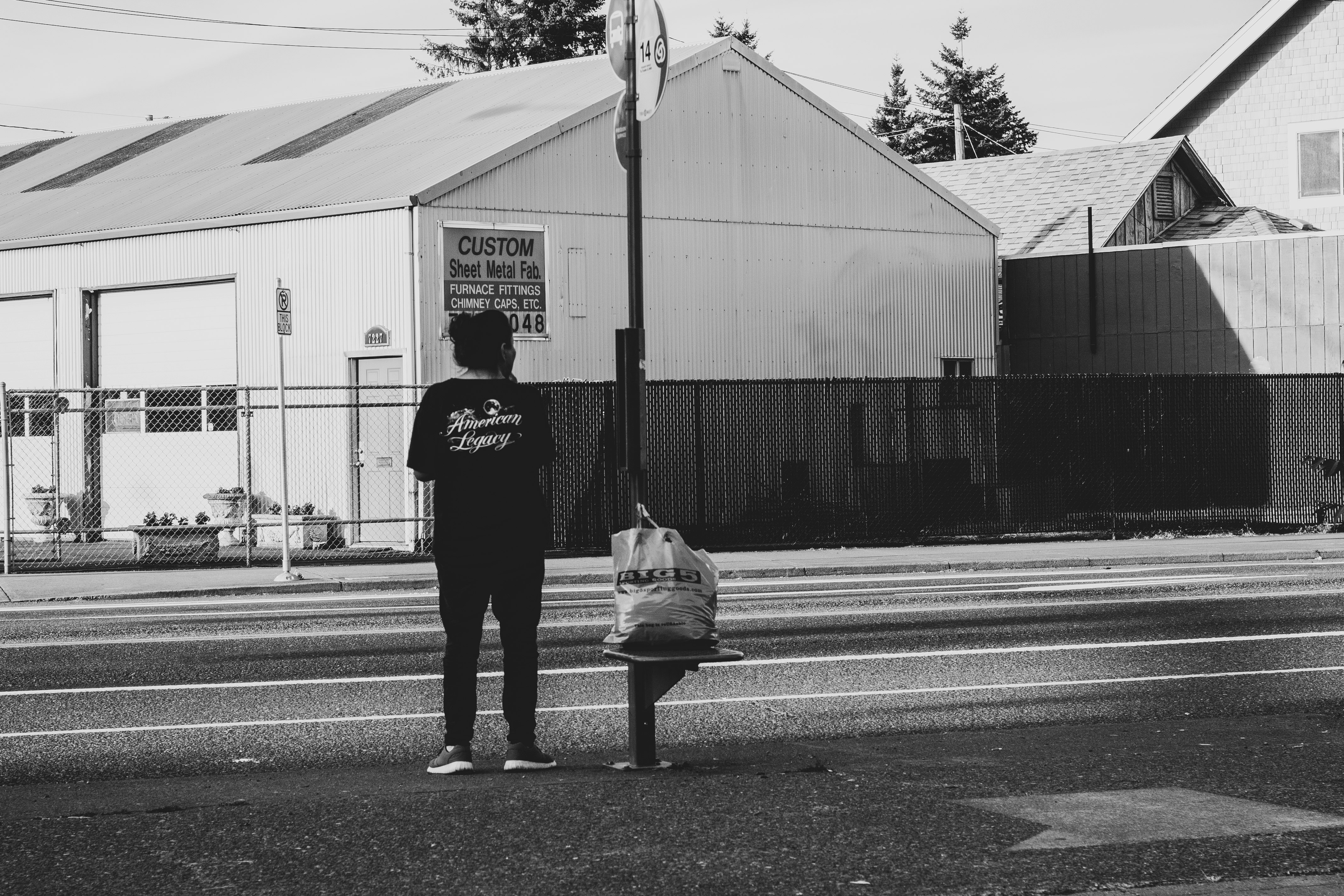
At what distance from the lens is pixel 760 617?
13.8 metres

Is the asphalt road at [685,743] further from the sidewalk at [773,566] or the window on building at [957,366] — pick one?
Result: the window on building at [957,366]

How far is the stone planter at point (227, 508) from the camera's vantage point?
22609 mm

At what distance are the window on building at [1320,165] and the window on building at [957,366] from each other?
33.4 feet

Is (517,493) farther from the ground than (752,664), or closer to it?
farther from the ground

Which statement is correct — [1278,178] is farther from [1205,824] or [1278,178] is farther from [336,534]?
[1205,824]

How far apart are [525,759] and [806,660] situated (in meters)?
4.15

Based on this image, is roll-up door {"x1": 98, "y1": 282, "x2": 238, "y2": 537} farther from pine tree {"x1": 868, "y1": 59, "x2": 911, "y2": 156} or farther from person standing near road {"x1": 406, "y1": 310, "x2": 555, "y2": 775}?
pine tree {"x1": 868, "y1": 59, "x2": 911, "y2": 156}

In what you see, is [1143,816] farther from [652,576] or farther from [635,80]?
[635,80]

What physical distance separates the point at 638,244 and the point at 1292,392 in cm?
1071

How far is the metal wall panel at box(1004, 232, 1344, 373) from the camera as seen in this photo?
1061 inches

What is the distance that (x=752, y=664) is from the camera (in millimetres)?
10781

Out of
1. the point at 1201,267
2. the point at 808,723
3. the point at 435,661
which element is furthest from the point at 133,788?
the point at 1201,267

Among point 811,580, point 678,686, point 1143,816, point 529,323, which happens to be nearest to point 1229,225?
point 529,323

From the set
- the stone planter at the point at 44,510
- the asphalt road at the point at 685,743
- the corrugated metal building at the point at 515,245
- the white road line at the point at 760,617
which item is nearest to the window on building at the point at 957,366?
the corrugated metal building at the point at 515,245
